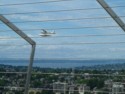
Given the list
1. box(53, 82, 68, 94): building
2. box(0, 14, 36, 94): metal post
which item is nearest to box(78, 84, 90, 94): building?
box(53, 82, 68, 94): building

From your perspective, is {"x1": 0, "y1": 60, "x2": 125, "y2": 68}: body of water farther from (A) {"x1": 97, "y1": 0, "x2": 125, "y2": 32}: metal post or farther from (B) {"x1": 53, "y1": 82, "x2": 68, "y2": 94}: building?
(A) {"x1": 97, "y1": 0, "x2": 125, "y2": 32}: metal post

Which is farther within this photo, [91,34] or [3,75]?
[3,75]

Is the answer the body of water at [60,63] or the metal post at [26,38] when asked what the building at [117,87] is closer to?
the body of water at [60,63]

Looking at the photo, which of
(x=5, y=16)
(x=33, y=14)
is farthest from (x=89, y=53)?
(x=5, y=16)

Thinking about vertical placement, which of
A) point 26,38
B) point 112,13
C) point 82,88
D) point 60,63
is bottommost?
point 82,88

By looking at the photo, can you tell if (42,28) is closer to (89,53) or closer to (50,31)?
(50,31)

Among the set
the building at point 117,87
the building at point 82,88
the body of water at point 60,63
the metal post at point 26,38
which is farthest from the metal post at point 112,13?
the metal post at point 26,38

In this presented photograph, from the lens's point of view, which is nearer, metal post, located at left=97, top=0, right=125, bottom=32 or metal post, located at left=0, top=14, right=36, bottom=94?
metal post, located at left=97, top=0, right=125, bottom=32

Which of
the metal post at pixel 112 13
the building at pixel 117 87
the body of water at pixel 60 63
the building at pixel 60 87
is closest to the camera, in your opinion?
the metal post at pixel 112 13

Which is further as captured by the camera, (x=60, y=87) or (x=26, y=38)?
(x=26, y=38)

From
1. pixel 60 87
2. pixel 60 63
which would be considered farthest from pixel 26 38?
pixel 60 87

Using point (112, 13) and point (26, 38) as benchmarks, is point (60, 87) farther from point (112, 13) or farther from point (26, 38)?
point (112, 13)
